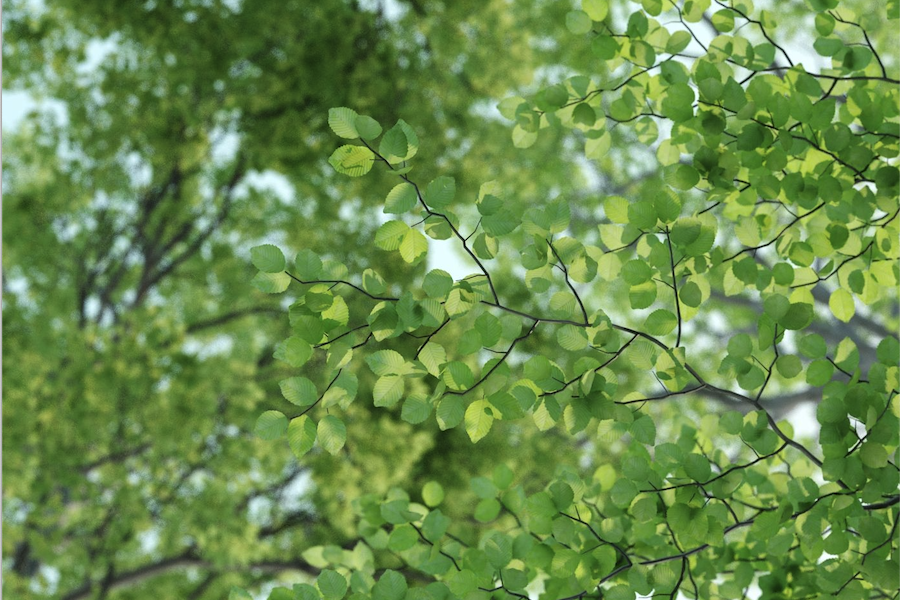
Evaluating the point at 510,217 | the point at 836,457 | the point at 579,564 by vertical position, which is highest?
the point at 510,217

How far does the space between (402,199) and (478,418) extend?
1.86 ft

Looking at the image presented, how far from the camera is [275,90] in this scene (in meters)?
6.91

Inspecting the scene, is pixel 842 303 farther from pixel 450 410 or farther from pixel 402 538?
pixel 402 538

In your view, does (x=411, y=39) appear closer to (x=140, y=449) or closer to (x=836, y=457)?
(x=140, y=449)

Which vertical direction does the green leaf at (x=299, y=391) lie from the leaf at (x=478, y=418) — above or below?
above

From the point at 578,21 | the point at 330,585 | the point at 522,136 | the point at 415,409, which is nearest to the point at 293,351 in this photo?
the point at 415,409

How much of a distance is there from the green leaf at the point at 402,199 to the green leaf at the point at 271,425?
536 mm

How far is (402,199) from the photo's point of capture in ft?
5.87

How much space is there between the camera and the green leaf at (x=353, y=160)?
178 centimetres

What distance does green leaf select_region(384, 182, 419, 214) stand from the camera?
178cm

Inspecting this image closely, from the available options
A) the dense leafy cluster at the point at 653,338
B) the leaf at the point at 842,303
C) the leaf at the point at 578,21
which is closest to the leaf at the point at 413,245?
the dense leafy cluster at the point at 653,338

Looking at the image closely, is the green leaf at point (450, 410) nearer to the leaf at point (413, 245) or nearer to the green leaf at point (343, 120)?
the leaf at point (413, 245)

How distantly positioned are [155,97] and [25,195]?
7.46 ft

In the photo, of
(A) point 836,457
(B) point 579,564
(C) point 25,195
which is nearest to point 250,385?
(C) point 25,195
